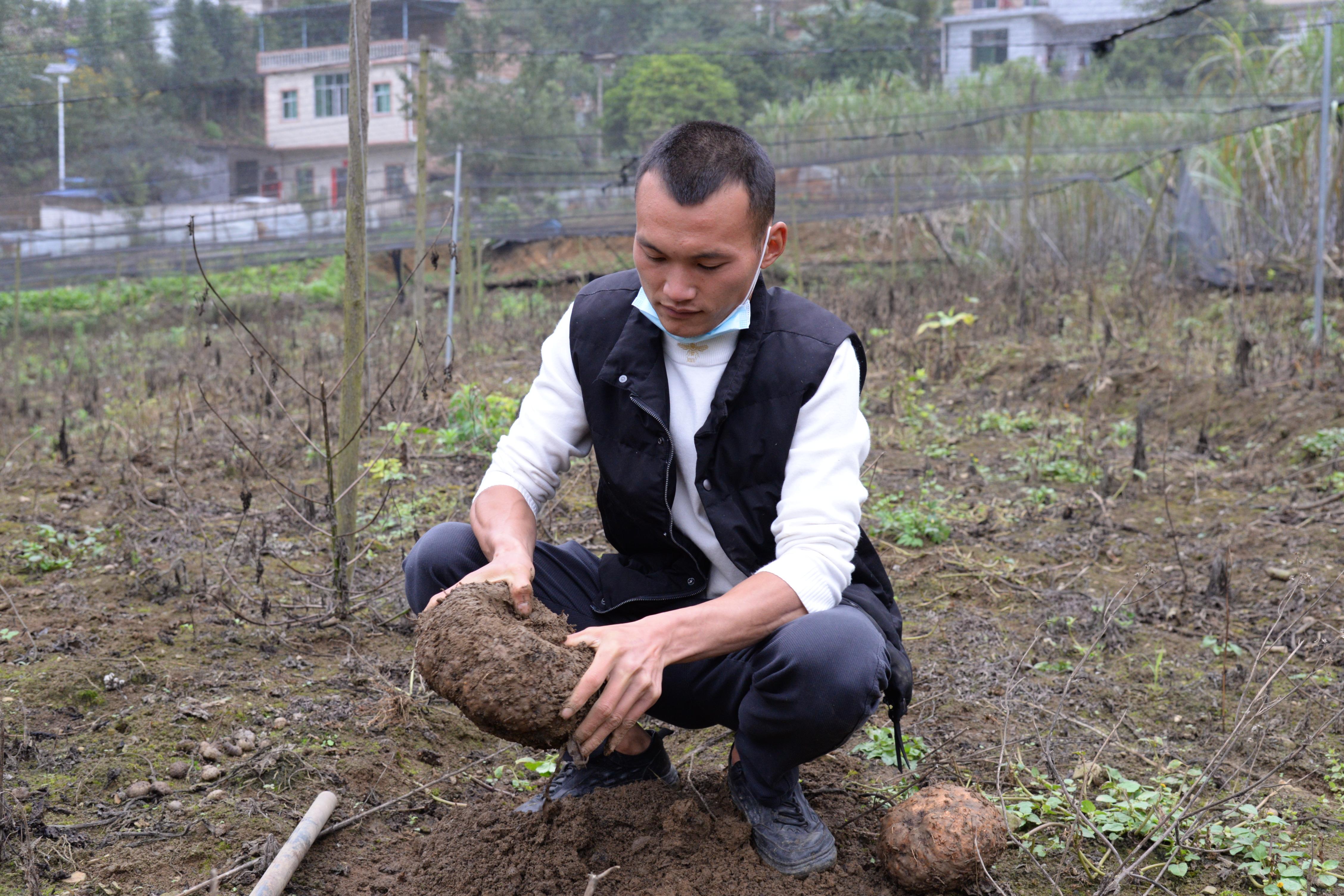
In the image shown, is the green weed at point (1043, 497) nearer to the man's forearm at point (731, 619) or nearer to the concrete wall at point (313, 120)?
the man's forearm at point (731, 619)

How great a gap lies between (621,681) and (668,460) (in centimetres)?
53

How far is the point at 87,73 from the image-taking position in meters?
8.83

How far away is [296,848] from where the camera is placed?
1.91m

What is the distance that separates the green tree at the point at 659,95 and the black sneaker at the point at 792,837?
1358cm

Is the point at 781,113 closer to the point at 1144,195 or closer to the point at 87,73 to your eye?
the point at 1144,195

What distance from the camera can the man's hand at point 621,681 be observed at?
1.63m

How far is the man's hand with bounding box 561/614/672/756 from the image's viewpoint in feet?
5.36

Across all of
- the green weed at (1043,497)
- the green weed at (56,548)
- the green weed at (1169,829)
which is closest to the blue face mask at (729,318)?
the green weed at (1169,829)

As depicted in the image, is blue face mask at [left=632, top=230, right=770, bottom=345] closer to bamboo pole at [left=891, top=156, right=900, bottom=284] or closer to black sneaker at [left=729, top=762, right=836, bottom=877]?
black sneaker at [left=729, top=762, right=836, bottom=877]

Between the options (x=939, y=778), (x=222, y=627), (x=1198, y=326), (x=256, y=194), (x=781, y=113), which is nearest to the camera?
(x=939, y=778)

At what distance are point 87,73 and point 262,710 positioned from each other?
850 cm

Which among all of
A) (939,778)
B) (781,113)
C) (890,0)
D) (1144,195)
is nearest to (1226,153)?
(1144,195)

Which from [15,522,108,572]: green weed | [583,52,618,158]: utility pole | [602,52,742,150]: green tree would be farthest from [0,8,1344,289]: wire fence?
[15,522,108,572]: green weed

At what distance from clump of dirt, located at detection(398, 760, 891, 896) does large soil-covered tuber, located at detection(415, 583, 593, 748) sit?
11.4 inches
